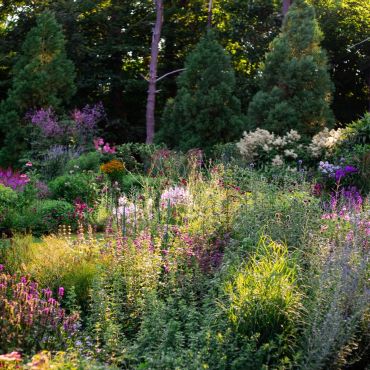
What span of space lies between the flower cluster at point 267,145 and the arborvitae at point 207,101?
267 cm

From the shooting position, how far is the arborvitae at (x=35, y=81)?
1662 cm

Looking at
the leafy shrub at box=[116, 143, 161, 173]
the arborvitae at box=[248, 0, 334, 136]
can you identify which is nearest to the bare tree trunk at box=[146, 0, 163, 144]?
the leafy shrub at box=[116, 143, 161, 173]

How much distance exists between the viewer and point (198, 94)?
15.5m

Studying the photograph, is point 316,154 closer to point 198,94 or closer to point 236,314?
point 198,94

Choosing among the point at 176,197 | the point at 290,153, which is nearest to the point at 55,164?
the point at 290,153

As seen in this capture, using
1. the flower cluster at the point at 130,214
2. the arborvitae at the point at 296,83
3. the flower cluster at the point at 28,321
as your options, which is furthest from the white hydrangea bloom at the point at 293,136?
the flower cluster at the point at 28,321

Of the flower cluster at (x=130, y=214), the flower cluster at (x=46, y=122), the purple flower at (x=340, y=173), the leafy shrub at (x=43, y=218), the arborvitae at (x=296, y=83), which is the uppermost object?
the arborvitae at (x=296, y=83)

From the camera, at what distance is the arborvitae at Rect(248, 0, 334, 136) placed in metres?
13.6

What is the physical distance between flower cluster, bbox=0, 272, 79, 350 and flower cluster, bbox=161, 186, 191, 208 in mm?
3402

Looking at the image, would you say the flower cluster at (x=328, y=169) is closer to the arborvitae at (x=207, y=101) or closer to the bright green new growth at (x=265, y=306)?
the arborvitae at (x=207, y=101)

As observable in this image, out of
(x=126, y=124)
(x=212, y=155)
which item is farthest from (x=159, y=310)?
Answer: (x=126, y=124)

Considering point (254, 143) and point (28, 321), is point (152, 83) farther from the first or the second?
point (28, 321)

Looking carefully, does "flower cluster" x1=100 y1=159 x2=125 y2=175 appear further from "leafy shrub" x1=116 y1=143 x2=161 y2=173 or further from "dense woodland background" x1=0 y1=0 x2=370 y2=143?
"dense woodland background" x1=0 y1=0 x2=370 y2=143

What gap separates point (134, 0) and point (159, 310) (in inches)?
708
